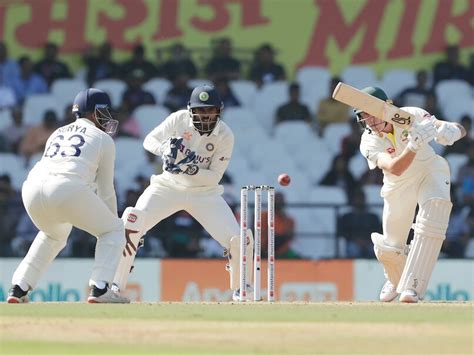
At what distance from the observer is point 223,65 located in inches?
626

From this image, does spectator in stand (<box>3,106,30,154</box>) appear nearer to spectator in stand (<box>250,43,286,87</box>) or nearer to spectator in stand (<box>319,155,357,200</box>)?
spectator in stand (<box>250,43,286,87</box>)

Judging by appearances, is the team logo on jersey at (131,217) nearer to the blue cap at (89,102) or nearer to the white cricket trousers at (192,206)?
the white cricket trousers at (192,206)

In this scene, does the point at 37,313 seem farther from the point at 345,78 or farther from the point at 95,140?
the point at 345,78

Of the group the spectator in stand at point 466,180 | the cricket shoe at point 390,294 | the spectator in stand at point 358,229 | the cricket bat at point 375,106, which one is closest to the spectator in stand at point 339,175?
the spectator in stand at point 466,180

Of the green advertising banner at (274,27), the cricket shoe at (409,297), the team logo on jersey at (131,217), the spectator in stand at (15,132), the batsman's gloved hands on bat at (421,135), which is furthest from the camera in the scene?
the green advertising banner at (274,27)

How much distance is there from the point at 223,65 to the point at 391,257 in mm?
6431

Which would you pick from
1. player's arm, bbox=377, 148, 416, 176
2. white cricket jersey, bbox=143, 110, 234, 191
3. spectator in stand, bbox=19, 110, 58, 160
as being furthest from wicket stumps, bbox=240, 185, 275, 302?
spectator in stand, bbox=19, 110, 58, 160

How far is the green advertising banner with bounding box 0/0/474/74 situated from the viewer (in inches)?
645

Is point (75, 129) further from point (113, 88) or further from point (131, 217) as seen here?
point (113, 88)

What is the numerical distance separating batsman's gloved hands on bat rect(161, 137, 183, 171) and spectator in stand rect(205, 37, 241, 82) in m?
5.91

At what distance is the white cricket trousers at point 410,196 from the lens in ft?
31.7

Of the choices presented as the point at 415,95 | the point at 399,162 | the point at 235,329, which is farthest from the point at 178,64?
the point at 235,329

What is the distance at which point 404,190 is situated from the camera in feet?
32.0

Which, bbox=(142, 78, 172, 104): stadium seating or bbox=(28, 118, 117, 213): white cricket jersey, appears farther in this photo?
bbox=(142, 78, 172, 104): stadium seating
